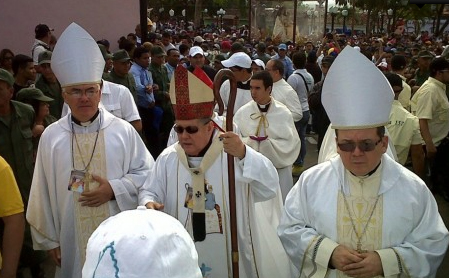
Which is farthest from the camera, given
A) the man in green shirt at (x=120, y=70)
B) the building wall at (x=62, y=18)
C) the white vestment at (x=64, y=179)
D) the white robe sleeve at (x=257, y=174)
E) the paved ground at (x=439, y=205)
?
the building wall at (x=62, y=18)

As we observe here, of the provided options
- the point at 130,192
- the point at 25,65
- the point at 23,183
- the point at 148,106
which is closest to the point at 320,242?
the point at 130,192

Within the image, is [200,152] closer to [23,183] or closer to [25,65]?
[23,183]

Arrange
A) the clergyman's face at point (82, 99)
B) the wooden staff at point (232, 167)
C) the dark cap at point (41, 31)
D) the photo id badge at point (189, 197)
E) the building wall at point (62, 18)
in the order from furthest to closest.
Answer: the building wall at point (62, 18) → the dark cap at point (41, 31) → the clergyman's face at point (82, 99) → the photo id badge at point (189, 197) → the wooden staff at point (232, 167)

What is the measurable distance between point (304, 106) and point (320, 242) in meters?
6.00

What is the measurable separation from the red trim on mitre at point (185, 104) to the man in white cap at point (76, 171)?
29.1 inches

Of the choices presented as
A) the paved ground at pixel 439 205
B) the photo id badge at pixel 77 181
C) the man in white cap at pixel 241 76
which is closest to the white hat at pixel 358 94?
the photo id badge at pixel 77 181

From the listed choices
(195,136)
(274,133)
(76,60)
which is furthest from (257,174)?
(274,133)

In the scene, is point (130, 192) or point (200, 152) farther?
point (130, 192)

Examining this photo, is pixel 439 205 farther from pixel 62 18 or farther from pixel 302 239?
pixel 62 18

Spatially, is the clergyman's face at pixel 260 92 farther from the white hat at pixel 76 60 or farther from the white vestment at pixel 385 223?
the white vestment at pixel 385 223

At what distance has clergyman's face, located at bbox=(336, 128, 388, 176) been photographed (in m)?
2.68

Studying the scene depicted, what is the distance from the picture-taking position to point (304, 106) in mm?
8641

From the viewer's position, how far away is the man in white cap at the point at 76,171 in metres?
3.47

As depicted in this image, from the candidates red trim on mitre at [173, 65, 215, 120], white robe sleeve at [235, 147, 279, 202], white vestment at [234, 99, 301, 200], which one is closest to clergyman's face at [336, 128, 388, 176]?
white robe sleeve at [235, 147, 279, 202]
